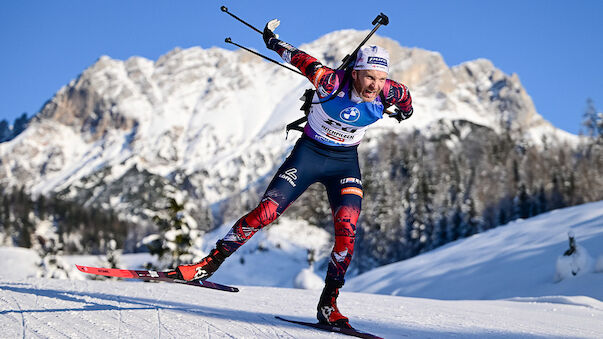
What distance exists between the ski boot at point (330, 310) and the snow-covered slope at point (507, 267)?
9.02 metres

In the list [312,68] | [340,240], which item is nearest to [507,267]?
[340,240]

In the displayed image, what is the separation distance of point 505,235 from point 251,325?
19.4 meters

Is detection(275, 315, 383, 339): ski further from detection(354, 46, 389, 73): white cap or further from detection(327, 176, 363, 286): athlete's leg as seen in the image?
detection(354, 46, 389, 73): white cap

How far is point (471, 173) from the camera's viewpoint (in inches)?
3637

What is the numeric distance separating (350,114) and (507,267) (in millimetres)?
13505

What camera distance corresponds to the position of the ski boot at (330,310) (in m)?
4.50

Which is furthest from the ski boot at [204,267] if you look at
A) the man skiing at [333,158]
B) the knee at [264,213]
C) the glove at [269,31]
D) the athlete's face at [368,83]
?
the glove at [269,31]

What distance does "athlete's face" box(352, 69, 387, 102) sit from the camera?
4.62 m

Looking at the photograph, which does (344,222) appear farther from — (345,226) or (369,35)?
(369,35)

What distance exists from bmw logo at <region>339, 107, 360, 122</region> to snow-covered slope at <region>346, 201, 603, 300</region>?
9266mm

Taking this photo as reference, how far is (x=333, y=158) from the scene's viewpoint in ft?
15.9

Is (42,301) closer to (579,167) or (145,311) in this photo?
(145,311)

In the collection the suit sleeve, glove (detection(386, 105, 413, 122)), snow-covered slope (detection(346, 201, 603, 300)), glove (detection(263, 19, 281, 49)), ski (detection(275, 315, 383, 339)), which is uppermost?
snow-covered slope (detection(346, 201, 603, 300))

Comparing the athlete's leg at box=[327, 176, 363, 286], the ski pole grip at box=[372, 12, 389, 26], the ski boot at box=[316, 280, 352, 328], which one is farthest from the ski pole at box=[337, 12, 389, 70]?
the ski boot at box=[316, 280, 352, 328]
